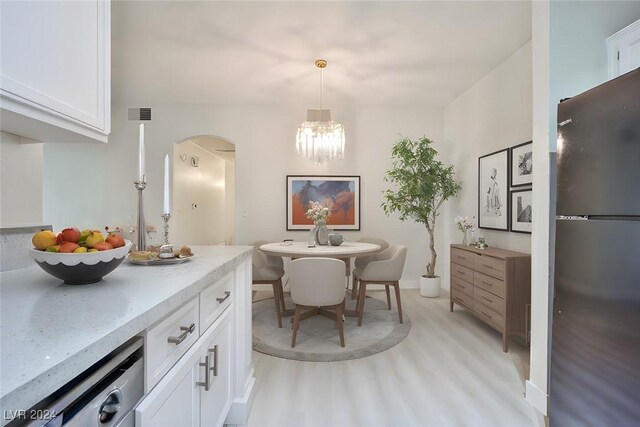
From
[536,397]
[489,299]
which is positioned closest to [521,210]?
[489,299]

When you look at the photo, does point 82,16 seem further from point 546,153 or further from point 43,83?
point 546,153

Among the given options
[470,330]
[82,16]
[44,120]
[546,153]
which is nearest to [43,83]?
[44,120]

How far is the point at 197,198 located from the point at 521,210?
539 cm

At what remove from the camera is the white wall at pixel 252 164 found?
466cm

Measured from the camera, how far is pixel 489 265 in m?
2.85

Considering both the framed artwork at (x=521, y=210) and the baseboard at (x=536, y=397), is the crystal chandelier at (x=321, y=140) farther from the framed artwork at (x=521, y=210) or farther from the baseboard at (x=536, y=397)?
the baseboard at (x=536, y=397)

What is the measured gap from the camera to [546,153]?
1.80 m

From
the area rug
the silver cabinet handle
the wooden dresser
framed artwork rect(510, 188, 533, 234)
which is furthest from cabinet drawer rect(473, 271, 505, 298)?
the silver cabinet handle

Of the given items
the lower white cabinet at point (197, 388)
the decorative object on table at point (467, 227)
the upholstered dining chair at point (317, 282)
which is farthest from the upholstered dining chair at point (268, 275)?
the decorative object on table at point (467, 227)

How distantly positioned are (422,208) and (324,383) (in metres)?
2.64

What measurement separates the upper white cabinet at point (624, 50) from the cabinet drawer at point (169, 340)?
244 cm

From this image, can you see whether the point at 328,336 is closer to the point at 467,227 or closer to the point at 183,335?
the point at 467,227

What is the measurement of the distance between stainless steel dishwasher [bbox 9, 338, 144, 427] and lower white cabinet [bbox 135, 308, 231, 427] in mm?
60

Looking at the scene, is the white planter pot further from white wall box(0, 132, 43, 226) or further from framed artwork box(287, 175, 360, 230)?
white wall box(0, 132, 43, 226)
